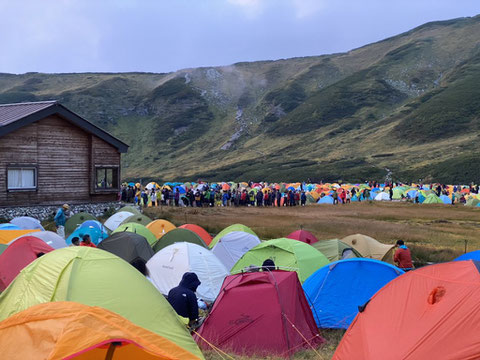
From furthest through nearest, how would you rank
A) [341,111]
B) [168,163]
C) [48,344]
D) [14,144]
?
1. [341,111]
2. [168,163]
3. [14,144]
4. [48,344]

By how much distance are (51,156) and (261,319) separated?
64.6 feet

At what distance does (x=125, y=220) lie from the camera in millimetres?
21031

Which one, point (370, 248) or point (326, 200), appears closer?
point (370, 248)

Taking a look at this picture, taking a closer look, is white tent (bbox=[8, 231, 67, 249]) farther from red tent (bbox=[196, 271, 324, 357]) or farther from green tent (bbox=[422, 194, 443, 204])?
green tent (bbox=[422, 194, 443, 204])

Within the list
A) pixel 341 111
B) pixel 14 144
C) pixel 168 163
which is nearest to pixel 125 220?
pixel 14 144

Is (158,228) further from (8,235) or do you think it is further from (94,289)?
(94,289)

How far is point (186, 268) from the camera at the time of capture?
1208 centimetres

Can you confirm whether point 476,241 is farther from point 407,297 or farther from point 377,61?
point 377,61

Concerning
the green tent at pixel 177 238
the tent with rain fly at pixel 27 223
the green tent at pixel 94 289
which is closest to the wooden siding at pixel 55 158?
the tent with rain fly at pixel 27 223

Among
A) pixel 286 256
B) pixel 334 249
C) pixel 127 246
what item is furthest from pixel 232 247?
pixel 286 256

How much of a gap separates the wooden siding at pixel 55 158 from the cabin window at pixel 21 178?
212mm

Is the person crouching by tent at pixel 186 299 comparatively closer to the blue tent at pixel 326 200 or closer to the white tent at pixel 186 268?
the white tent at pixel 186 268

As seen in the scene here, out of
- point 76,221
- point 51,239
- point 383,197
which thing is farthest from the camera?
point 383,197

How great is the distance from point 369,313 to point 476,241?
16.2 m
